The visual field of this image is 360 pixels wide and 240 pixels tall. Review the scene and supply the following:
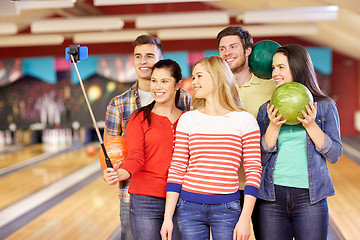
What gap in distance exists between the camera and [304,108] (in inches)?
54.7

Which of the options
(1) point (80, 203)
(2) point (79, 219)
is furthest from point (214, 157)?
(1) point (80, 203)

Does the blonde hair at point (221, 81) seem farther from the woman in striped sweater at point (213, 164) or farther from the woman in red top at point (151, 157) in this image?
the woman in red top at point (151, 157)

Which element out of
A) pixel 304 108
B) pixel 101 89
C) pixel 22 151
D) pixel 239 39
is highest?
pixel 239 39

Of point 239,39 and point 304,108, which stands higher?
point 239,39

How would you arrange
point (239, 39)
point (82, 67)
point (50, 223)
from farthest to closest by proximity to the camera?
point (82, 67) < point (50, 223) < point (239, 39)

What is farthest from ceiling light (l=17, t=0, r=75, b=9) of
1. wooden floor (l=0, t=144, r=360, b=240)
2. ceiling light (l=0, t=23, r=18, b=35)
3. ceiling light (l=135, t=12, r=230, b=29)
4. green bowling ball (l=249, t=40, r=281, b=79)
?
green bowling ball (l=249, t=40, r=281, b=79)

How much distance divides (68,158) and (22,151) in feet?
4.54

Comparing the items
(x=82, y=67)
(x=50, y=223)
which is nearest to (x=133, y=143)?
(x=50, y=223)

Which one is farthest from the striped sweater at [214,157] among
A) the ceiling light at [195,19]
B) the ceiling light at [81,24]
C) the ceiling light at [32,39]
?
the ceiling light at [32,39]

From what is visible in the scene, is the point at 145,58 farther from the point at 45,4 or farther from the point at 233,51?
the point at 45,4

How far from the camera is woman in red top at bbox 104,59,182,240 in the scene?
1.48m

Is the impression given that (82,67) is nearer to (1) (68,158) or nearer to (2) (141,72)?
(1) (68,158)

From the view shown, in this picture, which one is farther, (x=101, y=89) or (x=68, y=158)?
(x=101, y=89)

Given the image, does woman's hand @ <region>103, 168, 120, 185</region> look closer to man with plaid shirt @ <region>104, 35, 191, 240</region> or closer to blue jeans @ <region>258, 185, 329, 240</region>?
man with plaid shirt @ <region>104, 35, 191, 240</region>
